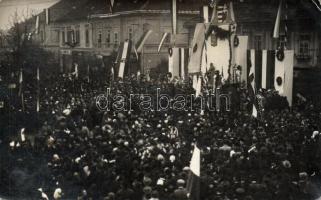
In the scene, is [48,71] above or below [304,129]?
above

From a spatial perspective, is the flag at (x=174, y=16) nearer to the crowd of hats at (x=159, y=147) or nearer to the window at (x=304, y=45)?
the crowd of hats at (x=159, y=147)

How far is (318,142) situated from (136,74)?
8.73 ft

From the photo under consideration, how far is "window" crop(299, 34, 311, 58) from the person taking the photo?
625 centimetres

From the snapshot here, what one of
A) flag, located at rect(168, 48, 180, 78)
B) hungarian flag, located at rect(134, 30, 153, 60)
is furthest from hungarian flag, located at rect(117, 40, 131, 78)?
flag, located at rect(168, 48, 180, 78)

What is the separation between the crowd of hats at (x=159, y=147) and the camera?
5.70m

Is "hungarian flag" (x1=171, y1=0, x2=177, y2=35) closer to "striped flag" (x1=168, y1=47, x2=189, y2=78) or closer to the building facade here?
the building facade

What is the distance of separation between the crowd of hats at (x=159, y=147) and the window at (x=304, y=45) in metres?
0.72

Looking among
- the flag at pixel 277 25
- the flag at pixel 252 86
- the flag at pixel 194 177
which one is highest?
the flag at pixel 277 25

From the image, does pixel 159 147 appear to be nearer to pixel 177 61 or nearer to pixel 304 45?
pixel 177 61

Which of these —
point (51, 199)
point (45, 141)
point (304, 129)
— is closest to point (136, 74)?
point (45, 141)

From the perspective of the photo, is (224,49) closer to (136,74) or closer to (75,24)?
(136,74)

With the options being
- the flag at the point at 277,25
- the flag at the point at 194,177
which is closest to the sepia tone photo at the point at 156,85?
the flag at the point at 277,25

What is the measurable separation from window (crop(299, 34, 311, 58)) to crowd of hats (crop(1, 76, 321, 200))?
72cm

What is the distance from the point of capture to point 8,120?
625cm
